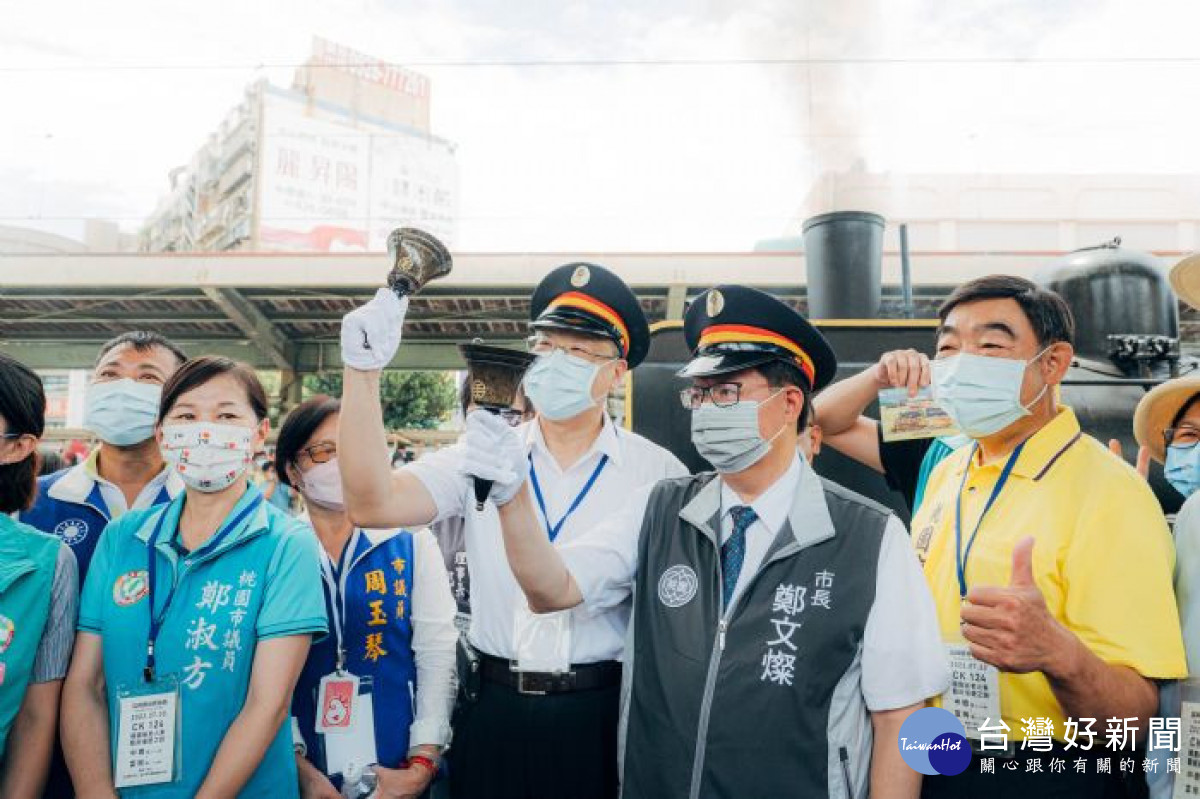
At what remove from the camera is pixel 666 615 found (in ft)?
5.65

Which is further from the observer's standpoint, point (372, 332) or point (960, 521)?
point (960, 521)

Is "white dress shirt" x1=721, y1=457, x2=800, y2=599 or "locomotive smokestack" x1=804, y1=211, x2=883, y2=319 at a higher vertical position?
"locomotive smokestack" x1=804, y1=211, x2=883, y2=319

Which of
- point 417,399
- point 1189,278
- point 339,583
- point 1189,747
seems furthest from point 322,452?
point 417,399

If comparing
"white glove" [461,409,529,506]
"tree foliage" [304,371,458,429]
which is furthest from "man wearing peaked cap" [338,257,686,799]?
"tree foliage" [304,371,458,429]

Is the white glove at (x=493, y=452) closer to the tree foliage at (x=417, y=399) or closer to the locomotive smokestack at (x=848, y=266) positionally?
the locomotive smokestack at (x=848, y=266)

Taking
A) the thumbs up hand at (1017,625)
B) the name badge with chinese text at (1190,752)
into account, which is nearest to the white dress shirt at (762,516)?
the thumbs up hand at (1017,625)

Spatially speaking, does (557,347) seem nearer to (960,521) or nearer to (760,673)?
(760,673)

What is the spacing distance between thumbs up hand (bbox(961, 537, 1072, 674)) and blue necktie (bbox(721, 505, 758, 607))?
49 cm

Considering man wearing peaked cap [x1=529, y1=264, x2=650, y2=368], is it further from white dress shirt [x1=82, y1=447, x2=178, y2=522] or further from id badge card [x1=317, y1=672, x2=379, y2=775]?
white dress shirt [x1=82, y1=447, x2=178, y2=522]

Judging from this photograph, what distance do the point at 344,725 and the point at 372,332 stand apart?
1251 millimetres

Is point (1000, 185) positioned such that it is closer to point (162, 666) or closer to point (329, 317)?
point (329, 317)

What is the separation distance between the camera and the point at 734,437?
5.98 feet

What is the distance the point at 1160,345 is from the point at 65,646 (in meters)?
5.52

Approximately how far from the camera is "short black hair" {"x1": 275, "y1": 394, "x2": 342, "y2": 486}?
99.0 inches
